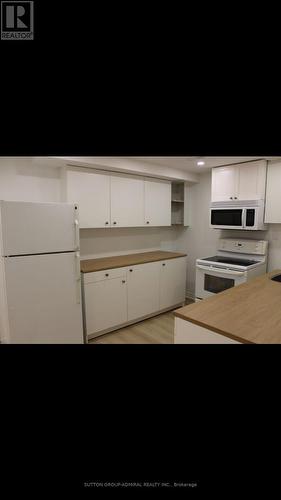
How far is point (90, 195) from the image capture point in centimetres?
268

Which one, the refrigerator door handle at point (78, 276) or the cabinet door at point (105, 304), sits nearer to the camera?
the refrigerator door handle at point (78, 276)

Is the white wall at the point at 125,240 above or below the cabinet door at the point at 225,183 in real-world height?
below

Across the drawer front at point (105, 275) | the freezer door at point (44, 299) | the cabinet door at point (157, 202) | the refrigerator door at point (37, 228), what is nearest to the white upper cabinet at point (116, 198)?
the cabinet door at point (157, 202)

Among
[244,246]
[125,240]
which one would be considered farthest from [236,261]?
[125,240]

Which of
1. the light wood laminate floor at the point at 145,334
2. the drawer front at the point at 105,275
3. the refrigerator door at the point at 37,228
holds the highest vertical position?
the refrigerator door at the point at 37,228

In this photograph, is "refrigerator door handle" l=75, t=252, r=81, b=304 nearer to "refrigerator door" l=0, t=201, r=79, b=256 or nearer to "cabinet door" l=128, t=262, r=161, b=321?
"refrigerator door" l=0, t=201, r=79, b=256

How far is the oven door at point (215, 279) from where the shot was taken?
272 centimetres

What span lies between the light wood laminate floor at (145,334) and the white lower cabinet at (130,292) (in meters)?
0.08

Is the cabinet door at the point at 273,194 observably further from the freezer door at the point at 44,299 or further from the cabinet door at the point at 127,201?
the freezer door at the point at 44,299

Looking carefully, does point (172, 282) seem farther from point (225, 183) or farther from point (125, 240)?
point (225, 183)

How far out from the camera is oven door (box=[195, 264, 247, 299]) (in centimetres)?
272

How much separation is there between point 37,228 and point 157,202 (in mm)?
1803
